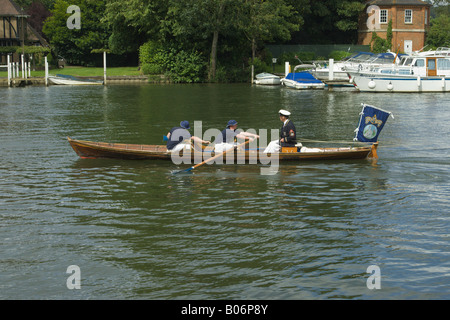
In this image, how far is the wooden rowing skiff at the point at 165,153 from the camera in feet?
66.1

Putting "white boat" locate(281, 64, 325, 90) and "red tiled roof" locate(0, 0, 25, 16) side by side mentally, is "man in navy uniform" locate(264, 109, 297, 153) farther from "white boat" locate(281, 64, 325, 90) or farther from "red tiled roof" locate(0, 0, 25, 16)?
"red tiled roof" locate(0, 0, 25, 16)


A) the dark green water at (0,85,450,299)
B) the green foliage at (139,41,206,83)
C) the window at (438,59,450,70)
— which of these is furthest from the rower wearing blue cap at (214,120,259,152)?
the green foliage at (139,41,206,83)

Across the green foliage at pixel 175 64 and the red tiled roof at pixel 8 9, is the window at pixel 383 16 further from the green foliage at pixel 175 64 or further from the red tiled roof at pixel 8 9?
the red tiled roof at pixel 8 9

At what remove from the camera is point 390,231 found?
13.2 meters

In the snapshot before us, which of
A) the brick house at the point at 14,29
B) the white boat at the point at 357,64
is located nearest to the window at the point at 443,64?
the white boat at the point at 357,64

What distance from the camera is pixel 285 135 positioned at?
19.9 metres

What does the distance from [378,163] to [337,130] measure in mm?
7731

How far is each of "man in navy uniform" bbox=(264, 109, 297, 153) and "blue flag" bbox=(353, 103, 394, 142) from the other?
8.70ft

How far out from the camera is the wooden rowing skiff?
2016 centimetres

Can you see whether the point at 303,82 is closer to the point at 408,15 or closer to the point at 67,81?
the point at 67,81

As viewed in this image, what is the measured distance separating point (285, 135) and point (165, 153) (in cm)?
414

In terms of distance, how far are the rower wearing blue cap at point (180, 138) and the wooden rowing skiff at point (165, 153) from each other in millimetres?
297

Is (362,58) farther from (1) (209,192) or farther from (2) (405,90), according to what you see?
(1) (209,192)

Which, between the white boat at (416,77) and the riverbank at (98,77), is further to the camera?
the riverbank at (98,77)
